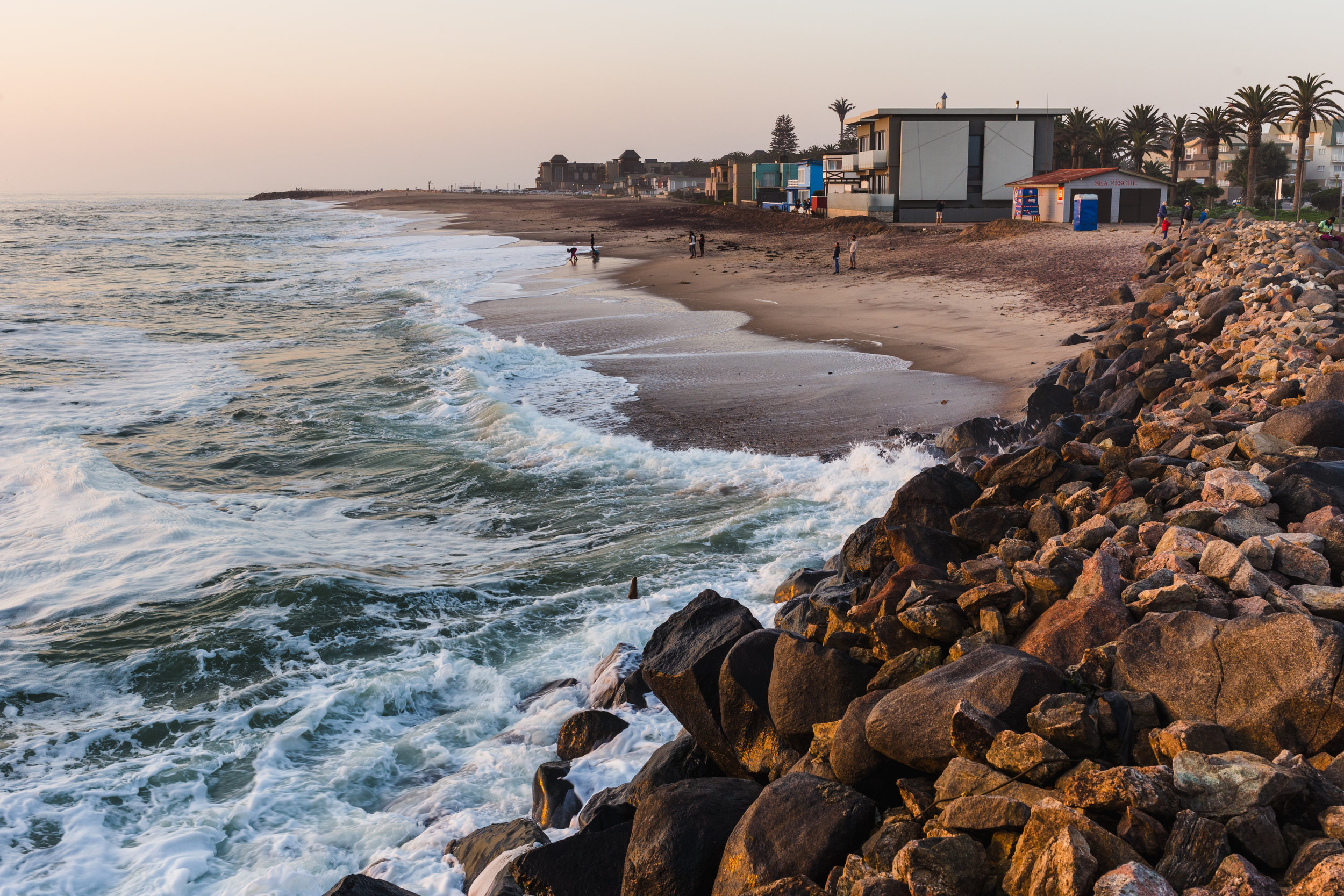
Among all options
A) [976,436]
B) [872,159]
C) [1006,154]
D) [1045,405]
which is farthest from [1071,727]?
[1006,154]

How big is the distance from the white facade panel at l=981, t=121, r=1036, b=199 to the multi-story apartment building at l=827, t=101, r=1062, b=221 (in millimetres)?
32

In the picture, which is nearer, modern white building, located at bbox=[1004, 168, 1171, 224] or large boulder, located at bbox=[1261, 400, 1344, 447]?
large boulder, located at bbox=[1261, 400, 1344, 447]

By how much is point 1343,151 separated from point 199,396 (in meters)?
105

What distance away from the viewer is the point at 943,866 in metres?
3.74

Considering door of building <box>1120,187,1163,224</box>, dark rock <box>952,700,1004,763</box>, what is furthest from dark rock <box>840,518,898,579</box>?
door of building <box>1120,187,1163,224</box>

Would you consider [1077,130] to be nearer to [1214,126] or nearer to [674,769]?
[1214,126]

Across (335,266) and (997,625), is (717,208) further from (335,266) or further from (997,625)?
(997,625)

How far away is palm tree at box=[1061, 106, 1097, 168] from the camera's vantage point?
65812 millimetres

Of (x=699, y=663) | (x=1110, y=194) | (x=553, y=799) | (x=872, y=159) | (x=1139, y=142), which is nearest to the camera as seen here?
(x=699, y=663)

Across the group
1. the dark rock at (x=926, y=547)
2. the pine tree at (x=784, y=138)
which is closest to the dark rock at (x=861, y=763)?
the dark rock at (x=926, y=547)

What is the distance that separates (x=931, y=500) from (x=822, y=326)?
1576cm

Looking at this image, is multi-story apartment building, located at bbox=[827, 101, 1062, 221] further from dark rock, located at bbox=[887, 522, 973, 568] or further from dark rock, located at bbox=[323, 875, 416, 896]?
dark rock, located at bbox=[323, 875, 416, 896]

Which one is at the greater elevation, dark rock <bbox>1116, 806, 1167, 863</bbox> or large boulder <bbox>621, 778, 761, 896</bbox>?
dark rock <bbox>1116, 806, 1167, 863</bbox>

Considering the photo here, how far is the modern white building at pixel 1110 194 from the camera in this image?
44094 millimetres
